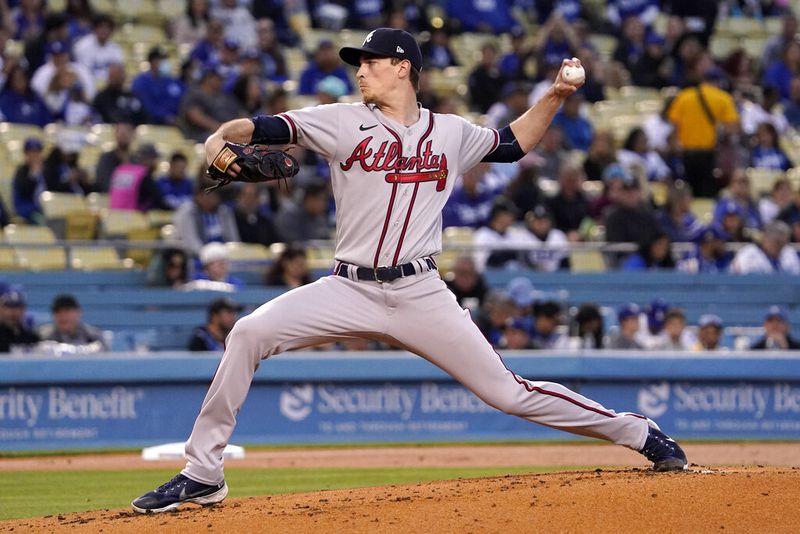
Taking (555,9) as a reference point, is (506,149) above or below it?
below

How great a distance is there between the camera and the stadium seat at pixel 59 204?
1255 cm

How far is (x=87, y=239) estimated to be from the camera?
1278cm

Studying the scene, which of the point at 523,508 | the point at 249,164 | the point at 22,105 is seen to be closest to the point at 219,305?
the point at 22,105

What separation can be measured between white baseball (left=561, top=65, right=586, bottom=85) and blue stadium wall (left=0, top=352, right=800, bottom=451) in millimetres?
5129

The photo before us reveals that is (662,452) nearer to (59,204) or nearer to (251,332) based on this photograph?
(251,332)

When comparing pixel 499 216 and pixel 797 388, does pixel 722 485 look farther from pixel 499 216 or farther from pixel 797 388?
pixel 499 216

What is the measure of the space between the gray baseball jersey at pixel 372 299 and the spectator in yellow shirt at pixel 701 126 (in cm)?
1016

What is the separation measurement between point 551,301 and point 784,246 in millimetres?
3472

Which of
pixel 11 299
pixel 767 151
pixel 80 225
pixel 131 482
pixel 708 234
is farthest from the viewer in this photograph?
pixel 767 151

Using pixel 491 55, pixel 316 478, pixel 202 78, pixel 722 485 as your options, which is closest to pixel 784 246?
pixel 491 55

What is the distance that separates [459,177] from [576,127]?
3.58 m

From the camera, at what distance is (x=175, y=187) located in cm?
1318

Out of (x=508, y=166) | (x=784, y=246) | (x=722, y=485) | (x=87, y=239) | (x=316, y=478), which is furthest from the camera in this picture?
(x=508, y=166)

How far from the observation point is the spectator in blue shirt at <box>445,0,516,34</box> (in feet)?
60.2
